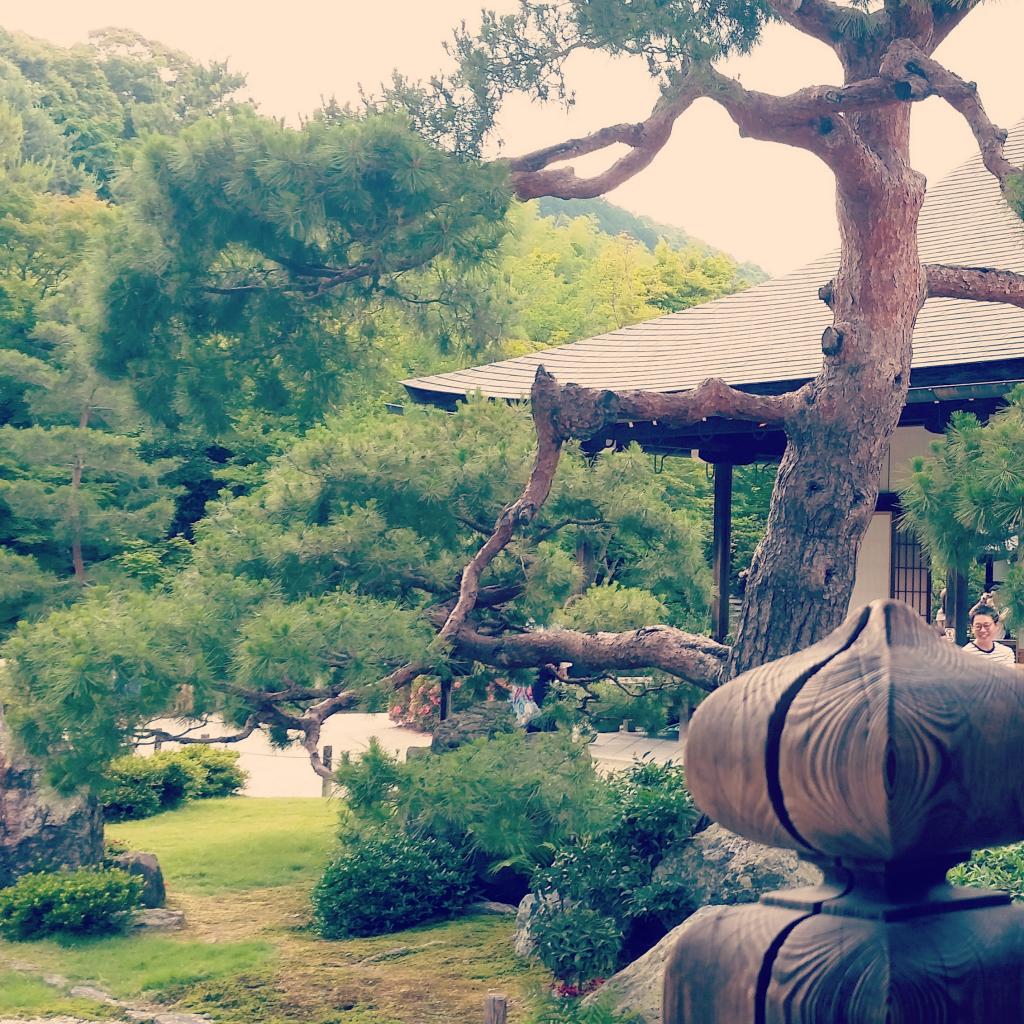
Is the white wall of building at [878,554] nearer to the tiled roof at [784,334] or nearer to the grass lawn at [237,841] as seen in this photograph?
the tiled roof at [784,334]

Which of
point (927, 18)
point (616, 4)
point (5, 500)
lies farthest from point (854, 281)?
point (5, 500)

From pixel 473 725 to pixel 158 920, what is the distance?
2.64 m

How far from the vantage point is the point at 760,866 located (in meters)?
6.62

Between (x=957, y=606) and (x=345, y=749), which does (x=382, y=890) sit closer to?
(x=957, y=606)

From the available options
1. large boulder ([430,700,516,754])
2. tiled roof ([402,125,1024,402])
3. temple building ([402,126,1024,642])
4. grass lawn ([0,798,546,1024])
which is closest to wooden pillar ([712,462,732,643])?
temple building ([402,126,1024,642])

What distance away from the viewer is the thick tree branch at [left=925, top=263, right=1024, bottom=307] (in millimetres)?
6277

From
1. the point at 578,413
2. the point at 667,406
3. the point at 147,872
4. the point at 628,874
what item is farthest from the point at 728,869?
the point at 147,872

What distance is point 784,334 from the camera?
41.5 feet

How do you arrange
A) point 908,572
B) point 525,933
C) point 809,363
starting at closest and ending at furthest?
point 525,933 < point 809,363 < point 908,572

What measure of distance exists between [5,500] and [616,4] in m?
13.9

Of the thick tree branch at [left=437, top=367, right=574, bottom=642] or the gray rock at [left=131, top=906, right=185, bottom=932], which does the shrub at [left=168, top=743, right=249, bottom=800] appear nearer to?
the gray rock at [left=131, top=906, right=185, bottom=932]

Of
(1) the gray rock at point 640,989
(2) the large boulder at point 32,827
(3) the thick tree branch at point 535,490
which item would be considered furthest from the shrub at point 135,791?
(1) the gray rock at point 640,989

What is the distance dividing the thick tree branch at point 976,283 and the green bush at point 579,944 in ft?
12.7

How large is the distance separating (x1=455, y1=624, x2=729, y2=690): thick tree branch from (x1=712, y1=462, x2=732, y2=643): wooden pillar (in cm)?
496
